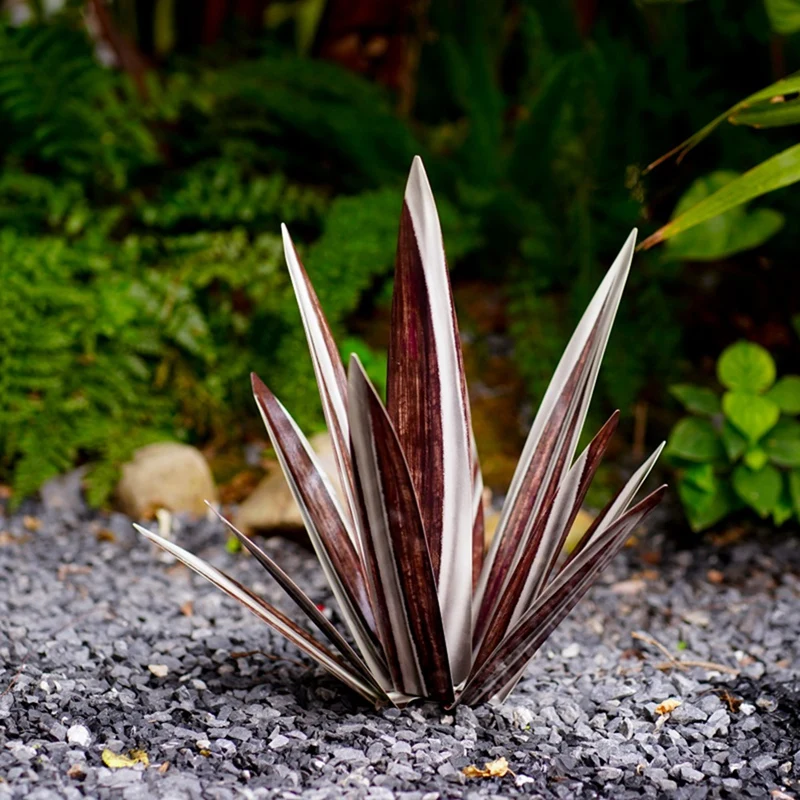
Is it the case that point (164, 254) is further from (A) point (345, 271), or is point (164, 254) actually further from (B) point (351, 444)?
(B) point (351, 444)

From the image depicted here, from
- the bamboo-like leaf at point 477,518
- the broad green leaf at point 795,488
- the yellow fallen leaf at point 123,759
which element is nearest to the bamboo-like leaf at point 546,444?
the bamboo-like leaf at point 477,518

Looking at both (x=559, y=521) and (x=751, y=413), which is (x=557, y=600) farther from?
(x=751, y=413)

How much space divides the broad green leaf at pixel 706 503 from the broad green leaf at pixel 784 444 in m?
0.15

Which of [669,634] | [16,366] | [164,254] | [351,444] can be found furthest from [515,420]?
[351,444]

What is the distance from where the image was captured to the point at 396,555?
54.6 inches

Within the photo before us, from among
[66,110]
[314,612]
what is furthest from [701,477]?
[66,110]

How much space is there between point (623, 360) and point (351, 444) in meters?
1.79

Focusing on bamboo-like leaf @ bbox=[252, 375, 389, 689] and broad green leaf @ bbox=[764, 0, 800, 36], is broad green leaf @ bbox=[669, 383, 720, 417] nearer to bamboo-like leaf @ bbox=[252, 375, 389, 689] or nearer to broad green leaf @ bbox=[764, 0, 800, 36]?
broad green leaf @ bbox=[764, 0, 800, 36]

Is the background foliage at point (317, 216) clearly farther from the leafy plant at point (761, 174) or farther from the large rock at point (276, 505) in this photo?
the leafy plant at point (761, 174)

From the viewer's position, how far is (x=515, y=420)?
3.13m

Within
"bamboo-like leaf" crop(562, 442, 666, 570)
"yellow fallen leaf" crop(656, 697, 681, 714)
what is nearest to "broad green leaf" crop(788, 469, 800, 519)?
"yellow fallen leaf" crop(656, 697, 681, 714)

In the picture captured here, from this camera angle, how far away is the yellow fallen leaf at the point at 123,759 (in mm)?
1336

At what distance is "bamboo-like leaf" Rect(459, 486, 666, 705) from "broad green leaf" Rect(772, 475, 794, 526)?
3.59ft

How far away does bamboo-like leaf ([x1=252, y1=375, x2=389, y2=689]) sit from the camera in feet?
4.90
